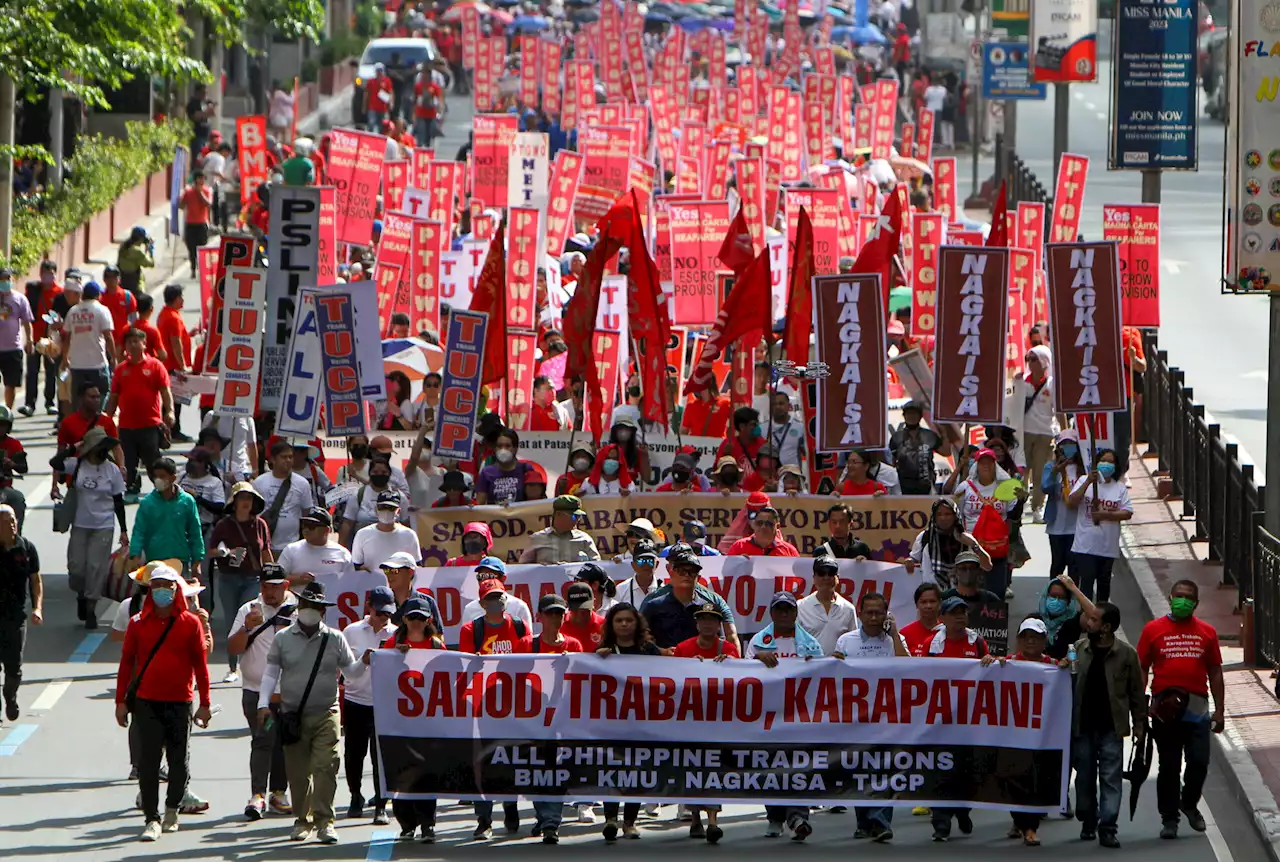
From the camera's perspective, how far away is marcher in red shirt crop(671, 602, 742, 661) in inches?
545

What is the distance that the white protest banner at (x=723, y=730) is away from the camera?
13.7 metres

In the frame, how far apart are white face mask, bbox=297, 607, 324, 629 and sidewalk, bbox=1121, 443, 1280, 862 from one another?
5135 millimetres

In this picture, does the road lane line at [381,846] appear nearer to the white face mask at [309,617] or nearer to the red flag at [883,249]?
the white face mask at [309,617]

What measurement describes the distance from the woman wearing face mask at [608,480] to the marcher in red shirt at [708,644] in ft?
15.4

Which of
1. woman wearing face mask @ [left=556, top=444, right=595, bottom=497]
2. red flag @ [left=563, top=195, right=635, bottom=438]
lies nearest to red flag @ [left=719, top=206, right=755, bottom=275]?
red flag @ [left=563, top=195, right=635, bottom=438]

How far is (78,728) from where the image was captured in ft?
53.1

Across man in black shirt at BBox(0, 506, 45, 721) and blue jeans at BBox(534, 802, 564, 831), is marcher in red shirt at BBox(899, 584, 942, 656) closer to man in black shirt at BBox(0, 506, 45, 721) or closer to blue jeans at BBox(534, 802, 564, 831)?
blue jeans at BBox(534, 802, 564, 831)

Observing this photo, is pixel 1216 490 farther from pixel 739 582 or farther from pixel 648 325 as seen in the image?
pixel 739 582

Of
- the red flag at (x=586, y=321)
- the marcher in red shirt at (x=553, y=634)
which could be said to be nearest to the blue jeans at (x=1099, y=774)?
the marcher in red shirt at (x=553, y=634)

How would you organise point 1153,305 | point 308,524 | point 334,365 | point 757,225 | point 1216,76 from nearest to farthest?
point 308,524
point 334,365
point 1153,305
point 757,225
point 1216,76

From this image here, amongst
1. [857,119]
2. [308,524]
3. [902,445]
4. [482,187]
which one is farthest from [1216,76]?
[308,524]

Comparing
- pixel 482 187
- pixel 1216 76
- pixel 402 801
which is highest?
pixel 1216 76

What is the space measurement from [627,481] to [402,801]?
5559 millimetres

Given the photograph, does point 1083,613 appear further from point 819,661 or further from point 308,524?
point 308,524
